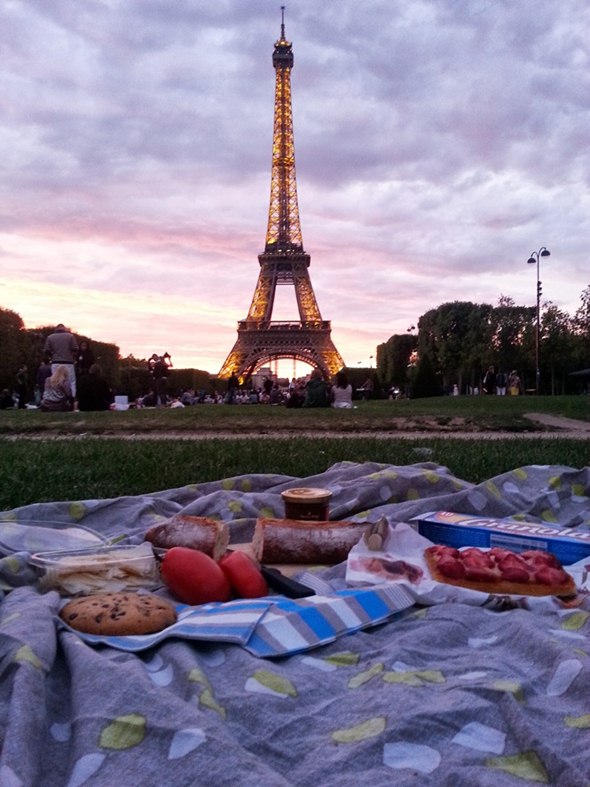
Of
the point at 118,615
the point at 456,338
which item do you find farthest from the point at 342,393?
the point at 456,338

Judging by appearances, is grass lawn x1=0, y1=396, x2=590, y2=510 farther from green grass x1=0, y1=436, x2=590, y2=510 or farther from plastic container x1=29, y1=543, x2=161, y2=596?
plastic container x1=29, y1=543, x2=161, y2=596

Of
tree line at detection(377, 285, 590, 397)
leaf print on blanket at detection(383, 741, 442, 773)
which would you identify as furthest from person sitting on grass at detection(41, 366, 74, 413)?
tree line at detection(377, 285, 590, 397)

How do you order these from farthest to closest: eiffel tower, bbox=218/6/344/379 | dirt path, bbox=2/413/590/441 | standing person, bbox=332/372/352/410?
eiffel tower, bbox=218/6/344/379 < standing person, bbox=332/372/352/410 < dirt path, bbox=2/413/590/441

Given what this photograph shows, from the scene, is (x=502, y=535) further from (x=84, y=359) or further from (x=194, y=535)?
(x=84, y=359)

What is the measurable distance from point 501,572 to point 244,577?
3.18ft

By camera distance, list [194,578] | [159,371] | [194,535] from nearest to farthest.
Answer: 1. [194,578]
2. [194,535]
3. [159,371]

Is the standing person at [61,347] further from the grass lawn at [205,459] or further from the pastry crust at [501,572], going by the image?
the pastry crust at [501,572]

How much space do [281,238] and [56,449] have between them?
160 feet

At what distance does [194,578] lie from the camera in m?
2.71

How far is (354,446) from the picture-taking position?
7.63m

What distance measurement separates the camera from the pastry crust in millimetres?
2764

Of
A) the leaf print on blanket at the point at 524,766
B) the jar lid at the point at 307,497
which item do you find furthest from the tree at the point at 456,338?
the leaf print on blanket at the point at 524,766

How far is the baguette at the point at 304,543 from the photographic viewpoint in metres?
3.31

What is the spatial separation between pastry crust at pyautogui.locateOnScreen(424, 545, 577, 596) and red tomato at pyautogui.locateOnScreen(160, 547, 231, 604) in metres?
0.84
